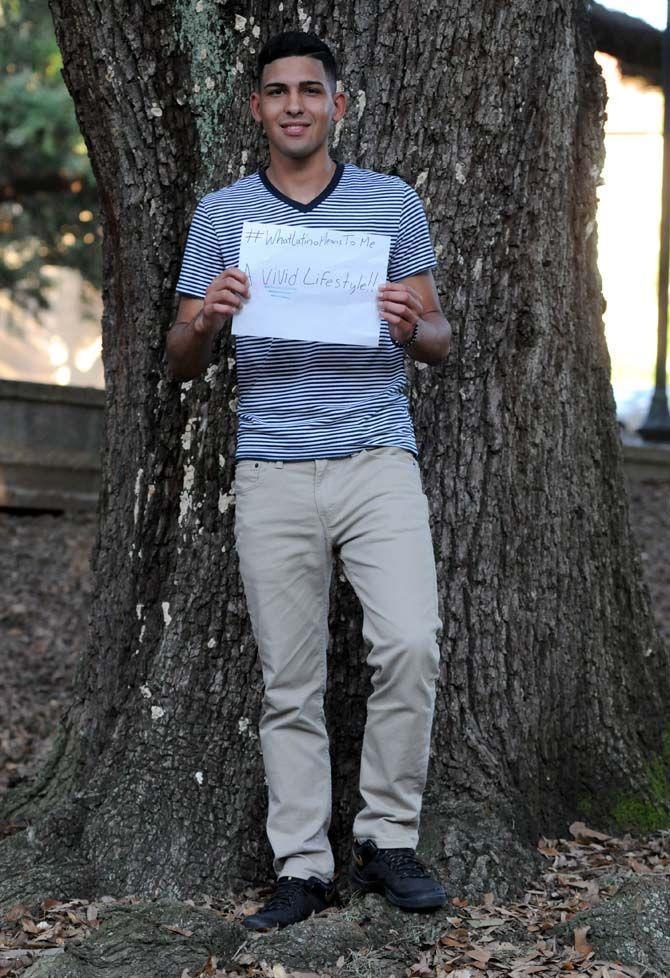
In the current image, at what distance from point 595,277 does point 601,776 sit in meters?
1.81

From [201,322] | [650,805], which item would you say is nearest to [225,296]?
[201,322]

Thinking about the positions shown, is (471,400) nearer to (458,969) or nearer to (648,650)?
(648,650)

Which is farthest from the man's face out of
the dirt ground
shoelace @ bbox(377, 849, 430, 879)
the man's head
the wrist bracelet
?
the dirt ground

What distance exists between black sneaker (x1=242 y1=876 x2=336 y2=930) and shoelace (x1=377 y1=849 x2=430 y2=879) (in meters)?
0.22

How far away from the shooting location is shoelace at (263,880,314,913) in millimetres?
3514

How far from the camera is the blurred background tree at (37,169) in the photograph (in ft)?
48.1

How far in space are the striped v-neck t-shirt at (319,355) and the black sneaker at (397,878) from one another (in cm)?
116

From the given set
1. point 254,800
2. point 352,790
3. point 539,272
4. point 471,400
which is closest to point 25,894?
point 254,800

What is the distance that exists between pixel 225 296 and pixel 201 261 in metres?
0.27

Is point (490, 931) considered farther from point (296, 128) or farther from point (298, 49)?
point (298, 49)

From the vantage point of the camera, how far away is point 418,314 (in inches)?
140

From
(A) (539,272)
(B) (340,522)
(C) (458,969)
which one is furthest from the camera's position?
(A) (539,272)

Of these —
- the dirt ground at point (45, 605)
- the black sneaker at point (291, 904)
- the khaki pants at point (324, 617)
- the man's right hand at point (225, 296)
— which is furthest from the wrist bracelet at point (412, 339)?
the dirt ground at point (45, 605)

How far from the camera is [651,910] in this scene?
140 inches
